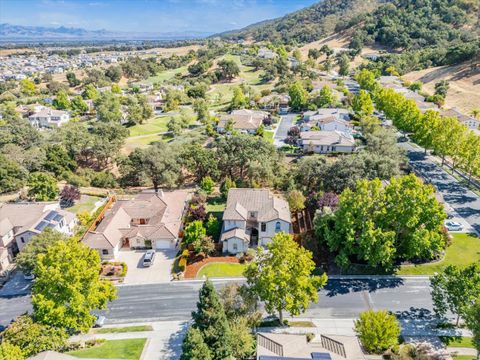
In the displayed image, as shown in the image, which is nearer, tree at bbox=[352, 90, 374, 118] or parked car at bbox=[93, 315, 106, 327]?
parked car at bbox=[93, 315, 106, 327]

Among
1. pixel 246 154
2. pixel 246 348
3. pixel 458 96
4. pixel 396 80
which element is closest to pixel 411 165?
pixel 246 154

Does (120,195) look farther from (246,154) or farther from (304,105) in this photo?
(304,105)

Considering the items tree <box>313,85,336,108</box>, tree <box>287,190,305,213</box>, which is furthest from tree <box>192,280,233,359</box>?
tree <box>313,85,336,108</box>

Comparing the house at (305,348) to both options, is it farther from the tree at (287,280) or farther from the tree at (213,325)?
the tree at (287,280)

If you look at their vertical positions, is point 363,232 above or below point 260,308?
above

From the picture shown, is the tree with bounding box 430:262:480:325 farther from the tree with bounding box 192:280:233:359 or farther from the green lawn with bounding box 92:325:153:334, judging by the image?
the green lawn with bounding box 92:325:153:334

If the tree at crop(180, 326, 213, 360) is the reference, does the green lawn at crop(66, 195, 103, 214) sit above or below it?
below

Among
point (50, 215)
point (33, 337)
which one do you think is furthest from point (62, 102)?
point (33, 337)
